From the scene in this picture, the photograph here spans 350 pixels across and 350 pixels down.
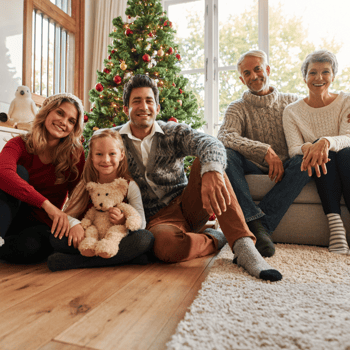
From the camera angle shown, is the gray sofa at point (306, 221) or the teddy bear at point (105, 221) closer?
the teddy bear at point (105, 221)

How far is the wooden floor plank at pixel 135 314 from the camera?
638mm

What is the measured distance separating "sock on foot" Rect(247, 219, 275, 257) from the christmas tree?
1.16 m

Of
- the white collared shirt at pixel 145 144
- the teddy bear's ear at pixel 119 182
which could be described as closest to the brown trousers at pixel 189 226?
the white collared shirt at pixel 145 144

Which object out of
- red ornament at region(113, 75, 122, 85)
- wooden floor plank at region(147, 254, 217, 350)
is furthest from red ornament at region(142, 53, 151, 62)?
wooden floor plank at region(147, 254, 217, 350)

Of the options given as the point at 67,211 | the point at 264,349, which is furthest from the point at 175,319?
the point at 67,211

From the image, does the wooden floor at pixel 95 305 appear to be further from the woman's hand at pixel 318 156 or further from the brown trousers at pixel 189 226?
the woman's hand at pixel 318 156

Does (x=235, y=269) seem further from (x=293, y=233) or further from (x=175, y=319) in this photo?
Result: (x=293, y=233)

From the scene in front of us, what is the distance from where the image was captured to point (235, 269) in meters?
1.12

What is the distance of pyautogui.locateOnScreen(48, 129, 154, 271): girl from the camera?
116 cm

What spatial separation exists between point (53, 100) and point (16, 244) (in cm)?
68

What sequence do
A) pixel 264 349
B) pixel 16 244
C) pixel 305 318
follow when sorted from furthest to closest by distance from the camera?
1. pixel 16 244
2. pixel 305 318
3. pixel 264 349

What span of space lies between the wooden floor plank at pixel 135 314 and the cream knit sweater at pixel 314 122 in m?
1.05

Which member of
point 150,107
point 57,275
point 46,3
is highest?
point 46,3

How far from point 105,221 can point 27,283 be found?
36 centimetres
